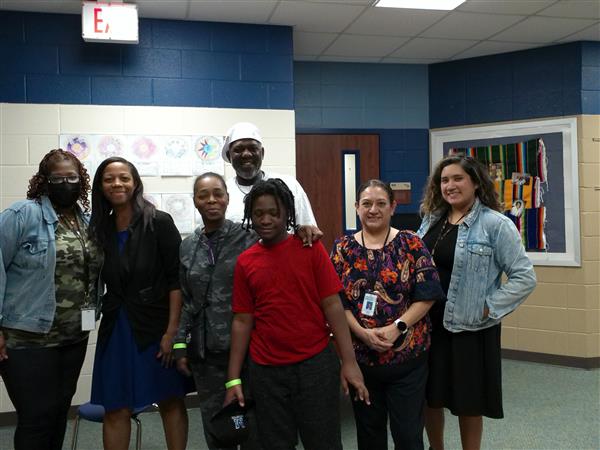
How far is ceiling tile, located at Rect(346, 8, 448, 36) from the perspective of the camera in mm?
3803

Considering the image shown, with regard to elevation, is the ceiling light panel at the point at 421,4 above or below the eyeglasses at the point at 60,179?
above

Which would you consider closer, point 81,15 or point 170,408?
point 170,408

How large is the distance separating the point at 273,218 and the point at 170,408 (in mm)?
989

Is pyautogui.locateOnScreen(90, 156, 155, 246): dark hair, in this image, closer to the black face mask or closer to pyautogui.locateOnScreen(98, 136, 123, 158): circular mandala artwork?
the black face mask

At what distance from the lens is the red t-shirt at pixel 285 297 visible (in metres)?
1.80

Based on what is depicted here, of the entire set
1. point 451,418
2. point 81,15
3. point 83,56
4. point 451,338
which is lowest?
point 451,418

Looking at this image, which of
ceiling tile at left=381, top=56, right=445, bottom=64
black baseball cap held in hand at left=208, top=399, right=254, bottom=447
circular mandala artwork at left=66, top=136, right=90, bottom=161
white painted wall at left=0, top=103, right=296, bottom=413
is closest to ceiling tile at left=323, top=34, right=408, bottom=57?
ceiling tile at left=381, top=56, right=445, bottom=64

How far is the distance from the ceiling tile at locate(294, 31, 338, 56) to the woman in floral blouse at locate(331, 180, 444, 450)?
2.53 meters

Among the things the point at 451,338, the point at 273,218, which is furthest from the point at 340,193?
the point at 273,218

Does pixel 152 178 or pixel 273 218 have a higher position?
pixel 152 178

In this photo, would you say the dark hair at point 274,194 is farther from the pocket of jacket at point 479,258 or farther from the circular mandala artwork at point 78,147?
the circular mandala artwork at point 78,147

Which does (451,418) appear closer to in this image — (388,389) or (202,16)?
(388,389)

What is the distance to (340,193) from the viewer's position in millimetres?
5113

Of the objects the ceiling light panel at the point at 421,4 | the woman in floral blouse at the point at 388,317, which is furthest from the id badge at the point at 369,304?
the ceiling light panel at the point at 421,4
